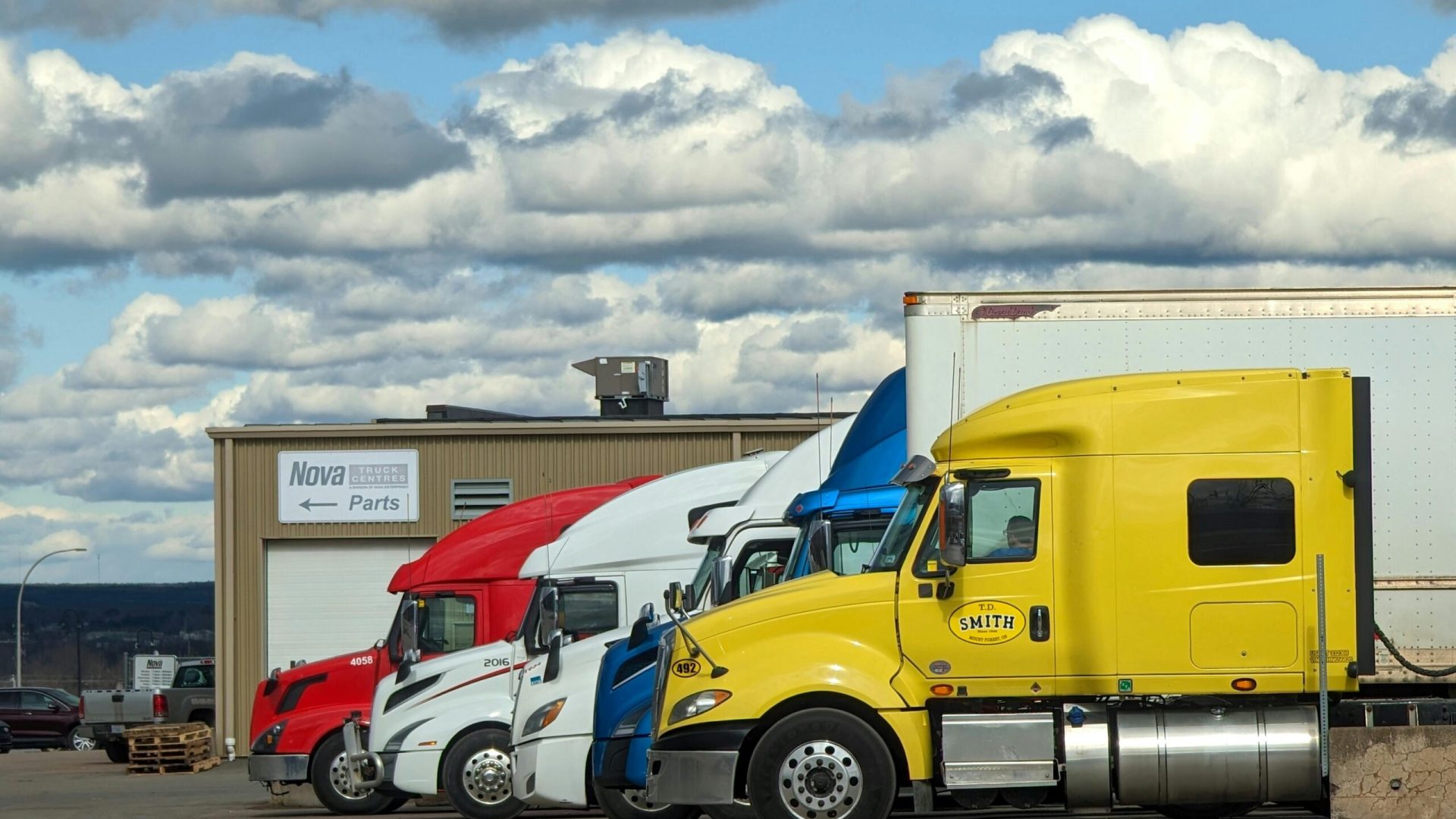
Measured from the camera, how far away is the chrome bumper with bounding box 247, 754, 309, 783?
19656 mm

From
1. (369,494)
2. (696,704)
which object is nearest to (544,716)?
(696,704)

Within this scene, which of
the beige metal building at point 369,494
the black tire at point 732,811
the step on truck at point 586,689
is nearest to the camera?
the black tire at point 732,811

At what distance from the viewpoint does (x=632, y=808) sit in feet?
48.7

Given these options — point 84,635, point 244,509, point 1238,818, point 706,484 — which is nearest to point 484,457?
point 244,509

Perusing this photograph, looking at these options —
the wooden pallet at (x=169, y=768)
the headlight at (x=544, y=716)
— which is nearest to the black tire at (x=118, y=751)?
the wooden pallet at (x=169, y=768)

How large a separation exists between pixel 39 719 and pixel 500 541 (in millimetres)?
28652

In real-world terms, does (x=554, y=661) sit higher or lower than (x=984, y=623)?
lower

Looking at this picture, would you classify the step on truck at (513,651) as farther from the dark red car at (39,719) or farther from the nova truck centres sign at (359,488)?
the dark red car at (39,719)

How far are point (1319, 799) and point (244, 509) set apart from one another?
2656cm

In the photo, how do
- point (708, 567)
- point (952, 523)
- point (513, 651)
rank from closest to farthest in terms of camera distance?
point (952, 523) < point (708, 567) < point (513, 651)

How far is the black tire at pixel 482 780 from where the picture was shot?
1702cm

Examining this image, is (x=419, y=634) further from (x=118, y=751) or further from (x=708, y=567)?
(x=118, y=751)

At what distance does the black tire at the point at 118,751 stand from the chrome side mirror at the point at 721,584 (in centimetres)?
2147

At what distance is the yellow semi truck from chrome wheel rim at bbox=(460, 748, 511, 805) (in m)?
5.15
